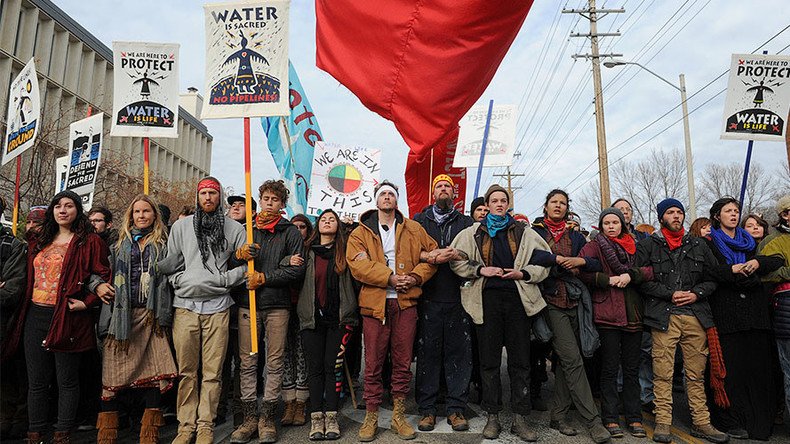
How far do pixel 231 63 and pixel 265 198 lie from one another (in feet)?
4.47

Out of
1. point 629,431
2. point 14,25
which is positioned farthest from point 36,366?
point 14,25

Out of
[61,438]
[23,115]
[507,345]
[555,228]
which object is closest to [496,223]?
[555,228]

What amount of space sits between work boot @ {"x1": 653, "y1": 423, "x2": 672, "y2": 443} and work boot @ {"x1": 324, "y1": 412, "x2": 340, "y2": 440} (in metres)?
2.82

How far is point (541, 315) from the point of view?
4773mm

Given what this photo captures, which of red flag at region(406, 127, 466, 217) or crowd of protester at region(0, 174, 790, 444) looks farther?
red flag at region(406, 127, 466, 217)

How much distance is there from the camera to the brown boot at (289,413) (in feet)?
16.0

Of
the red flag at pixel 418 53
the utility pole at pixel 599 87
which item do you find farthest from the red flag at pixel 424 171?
the utility pole at pixel 599 87

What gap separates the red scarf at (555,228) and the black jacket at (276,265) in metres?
2.46

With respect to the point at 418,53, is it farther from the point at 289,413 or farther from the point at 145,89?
the point at 289,413

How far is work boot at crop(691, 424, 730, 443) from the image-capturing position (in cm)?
450

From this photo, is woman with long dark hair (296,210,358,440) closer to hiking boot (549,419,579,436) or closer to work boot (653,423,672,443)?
hiking boot (549,419,579,436)

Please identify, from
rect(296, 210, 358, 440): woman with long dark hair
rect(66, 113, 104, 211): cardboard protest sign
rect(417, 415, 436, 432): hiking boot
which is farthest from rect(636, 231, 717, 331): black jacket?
rect(66, 113, 104, 211): cardboard protest sign

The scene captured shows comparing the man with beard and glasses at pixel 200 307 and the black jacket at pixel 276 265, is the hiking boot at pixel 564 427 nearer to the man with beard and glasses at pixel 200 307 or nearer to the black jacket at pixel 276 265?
the black jacket at pixel 276 265

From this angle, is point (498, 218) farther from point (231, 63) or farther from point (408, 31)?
point (231, 63)
